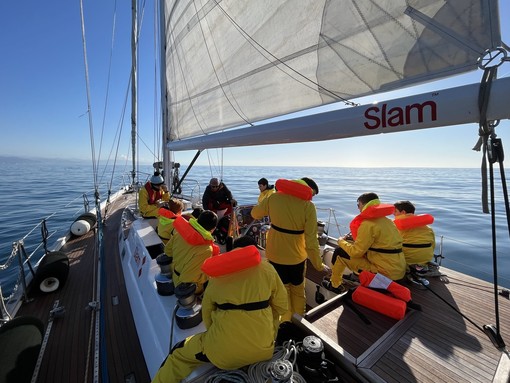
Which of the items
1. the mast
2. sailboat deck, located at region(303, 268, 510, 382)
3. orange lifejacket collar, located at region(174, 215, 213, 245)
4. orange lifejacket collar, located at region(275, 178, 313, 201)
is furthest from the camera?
the mast

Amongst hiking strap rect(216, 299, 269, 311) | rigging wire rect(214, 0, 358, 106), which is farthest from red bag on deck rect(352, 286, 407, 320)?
rigging wire rect(214, 0, 358, 106)

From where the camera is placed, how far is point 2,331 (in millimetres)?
2189

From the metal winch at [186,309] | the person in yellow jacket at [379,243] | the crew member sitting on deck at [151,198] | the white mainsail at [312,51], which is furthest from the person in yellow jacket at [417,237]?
the crew member sitting on deck at [151,198]

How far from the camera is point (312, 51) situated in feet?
6.06

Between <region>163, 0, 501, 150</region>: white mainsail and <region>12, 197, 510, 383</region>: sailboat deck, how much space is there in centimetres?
151

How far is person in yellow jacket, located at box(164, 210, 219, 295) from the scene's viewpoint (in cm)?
225

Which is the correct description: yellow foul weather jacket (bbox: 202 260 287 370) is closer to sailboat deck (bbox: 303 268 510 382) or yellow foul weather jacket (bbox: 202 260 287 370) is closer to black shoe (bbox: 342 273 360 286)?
sailboat deck (bbox: 303 268 510 382)

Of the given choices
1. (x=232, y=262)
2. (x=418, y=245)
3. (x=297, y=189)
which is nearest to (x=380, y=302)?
(x=297, y=189)

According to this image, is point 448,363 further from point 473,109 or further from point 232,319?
point 473,109

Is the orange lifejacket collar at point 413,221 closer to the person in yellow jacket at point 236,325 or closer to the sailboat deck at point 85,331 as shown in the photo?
the person in yellow jacket at point 236,325

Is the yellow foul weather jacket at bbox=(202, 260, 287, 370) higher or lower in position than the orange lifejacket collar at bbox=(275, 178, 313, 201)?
lower

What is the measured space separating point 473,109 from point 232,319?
1.58 m

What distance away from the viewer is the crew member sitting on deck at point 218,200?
4594mm

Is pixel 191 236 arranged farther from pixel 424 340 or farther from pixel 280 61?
pixel 424 340
